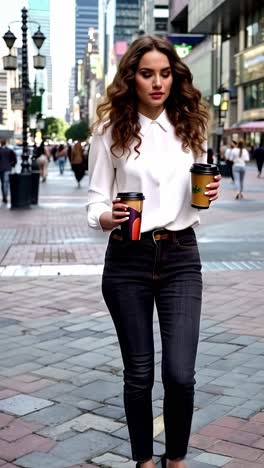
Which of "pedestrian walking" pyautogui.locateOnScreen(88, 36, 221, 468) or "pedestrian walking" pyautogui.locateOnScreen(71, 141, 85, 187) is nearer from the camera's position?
"pedestrian walking" pyautogui.locateOnScreen(88, 36, 221, 468)

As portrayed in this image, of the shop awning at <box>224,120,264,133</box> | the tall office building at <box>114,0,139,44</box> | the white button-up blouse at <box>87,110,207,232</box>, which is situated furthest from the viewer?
the tall office building at <box>114,0,139,44</box>

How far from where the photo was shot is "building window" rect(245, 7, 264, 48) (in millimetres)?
56109

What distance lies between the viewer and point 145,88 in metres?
2.75

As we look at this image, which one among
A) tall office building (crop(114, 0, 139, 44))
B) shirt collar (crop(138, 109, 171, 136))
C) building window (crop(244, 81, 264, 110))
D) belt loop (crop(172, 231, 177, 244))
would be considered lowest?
belt loop (crop(172, 231, 177, 244))

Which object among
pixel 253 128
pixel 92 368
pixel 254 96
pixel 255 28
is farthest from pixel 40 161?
pixel 255 28

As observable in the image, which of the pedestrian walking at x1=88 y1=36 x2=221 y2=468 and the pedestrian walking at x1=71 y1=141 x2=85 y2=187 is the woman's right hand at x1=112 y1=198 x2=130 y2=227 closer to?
the pedestrian walking at x1=88 y1=36 x2=221 y2=468

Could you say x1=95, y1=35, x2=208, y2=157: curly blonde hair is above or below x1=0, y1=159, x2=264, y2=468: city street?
above

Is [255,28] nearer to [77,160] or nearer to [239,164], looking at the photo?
[77,160]

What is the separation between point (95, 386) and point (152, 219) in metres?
1.97

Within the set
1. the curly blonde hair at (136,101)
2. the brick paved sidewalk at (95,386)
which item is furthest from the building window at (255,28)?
the curly blonde hair at (136,101)

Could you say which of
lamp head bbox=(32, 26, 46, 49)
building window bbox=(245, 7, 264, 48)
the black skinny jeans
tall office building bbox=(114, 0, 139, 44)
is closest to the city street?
the black skinny jeans

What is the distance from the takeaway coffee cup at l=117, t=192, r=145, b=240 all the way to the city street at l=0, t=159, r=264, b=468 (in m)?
1.28

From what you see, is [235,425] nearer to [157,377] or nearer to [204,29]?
[157,377]

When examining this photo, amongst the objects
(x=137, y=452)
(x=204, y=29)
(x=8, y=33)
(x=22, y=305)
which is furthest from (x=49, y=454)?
(x=204, y=29)
